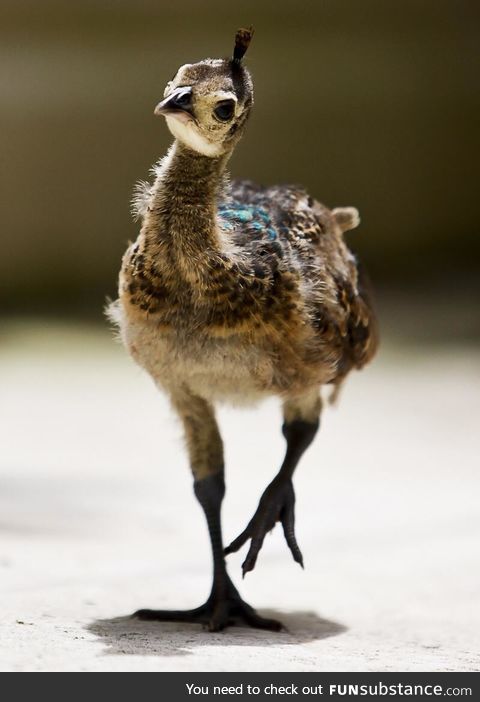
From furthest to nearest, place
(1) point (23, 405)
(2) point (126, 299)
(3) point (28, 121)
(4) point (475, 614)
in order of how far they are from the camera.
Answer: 1. (3) point (28, 121)
2. (1) point (23, 405)
3. (4) point (475, 614)
4. (2) point (126, 299)

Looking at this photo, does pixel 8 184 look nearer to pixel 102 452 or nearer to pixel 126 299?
pixel 102 452

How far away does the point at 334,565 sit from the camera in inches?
265

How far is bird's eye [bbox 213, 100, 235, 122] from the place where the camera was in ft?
14.0

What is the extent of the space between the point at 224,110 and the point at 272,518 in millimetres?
1748

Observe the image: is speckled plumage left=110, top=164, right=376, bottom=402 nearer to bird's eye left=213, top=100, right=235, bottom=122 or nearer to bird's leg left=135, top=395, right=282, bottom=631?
bird's leg left=135, top=395, right=282, bottom=631

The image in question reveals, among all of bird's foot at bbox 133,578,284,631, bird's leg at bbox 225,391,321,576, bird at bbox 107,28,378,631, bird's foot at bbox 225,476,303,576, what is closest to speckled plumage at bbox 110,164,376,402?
bird at bbox 107,28,378,631

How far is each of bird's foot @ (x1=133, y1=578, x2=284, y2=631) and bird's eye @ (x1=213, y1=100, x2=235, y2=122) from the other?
203cm

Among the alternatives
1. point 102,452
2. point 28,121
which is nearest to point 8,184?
point 28,121

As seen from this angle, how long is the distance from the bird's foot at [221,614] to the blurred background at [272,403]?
8.1 inches

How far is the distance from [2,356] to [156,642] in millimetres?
6672

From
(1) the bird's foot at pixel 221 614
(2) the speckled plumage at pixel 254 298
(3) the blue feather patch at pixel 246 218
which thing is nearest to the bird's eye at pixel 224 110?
(2) the speckled plumage at pixel 254 298

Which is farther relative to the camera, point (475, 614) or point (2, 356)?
point (2, 356)

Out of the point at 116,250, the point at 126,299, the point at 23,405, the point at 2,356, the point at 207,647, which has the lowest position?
the point at 207,647

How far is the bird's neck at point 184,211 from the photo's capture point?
4.43 m
